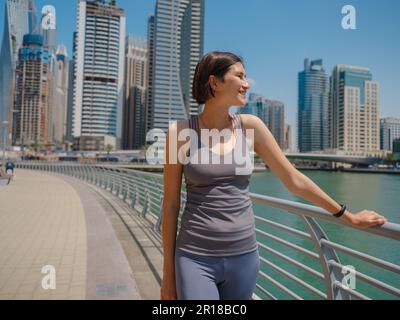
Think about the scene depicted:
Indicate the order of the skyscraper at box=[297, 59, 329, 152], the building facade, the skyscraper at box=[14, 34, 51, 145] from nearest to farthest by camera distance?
the skyscraper at box=[14, 34, 51, 145] < the skyscraper at box=[297, 59, 329, 152] < the building facade

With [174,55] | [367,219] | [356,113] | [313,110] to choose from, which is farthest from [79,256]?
[313,110]

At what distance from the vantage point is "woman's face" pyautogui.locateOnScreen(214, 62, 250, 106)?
1293mm

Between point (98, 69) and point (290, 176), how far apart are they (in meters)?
108

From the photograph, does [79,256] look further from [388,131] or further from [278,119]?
[278,119]

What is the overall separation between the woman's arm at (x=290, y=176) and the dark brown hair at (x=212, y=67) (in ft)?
0.62

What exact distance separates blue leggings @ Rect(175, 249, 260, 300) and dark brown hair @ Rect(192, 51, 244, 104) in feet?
1.96

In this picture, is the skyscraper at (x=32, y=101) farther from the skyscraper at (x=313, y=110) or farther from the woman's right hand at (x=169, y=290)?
the woman's right hand at (x=169, y=290)

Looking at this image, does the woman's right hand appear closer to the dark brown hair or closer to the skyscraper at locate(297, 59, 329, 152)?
the dark brown hair

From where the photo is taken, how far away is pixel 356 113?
91625mm
